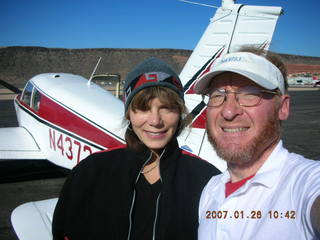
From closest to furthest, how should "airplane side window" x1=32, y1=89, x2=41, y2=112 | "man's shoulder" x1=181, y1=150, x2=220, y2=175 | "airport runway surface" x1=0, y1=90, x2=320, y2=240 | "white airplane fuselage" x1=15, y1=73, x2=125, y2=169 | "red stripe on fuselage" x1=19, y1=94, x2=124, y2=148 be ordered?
"man's shoulder" x1=181, y1=150, x2=220, y2=175 < "red stripe on fuselage" x1=19, y1=94, x2=124, y2=148 < "white airplane fuselage" x1=15, y1=73, x2=125, y2=169 < "airport runway surface" x1=0, y1=90, x2=320, y2=240 < "airplane side window" x1=32, y1=89, x2=41, y2=112

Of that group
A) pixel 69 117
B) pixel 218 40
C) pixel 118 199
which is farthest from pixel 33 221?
pixel 218 40

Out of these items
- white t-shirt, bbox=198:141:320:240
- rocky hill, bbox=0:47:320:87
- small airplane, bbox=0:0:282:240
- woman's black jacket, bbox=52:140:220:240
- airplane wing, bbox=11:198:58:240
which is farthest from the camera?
rocky hill, bbox=0:47:320:87

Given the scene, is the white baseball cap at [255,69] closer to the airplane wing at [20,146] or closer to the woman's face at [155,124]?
the woman's face at [155,124]

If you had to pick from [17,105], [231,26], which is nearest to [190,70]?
[231,26]

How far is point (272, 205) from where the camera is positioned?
1.12 metres

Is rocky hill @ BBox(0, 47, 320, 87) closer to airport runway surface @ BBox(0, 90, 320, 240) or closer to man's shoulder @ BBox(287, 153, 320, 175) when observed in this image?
Answer: airport runway surface @ BBox(0, 90, 320, 240)

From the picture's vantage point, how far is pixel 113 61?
300 ft

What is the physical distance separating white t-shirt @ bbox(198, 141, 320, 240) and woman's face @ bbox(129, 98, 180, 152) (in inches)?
23.9

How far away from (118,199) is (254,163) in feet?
2.44

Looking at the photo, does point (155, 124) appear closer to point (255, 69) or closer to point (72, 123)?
point (255, 69)

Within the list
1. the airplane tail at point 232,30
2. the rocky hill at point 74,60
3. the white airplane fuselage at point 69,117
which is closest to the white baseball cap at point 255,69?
the airplane tail at point 232,30
